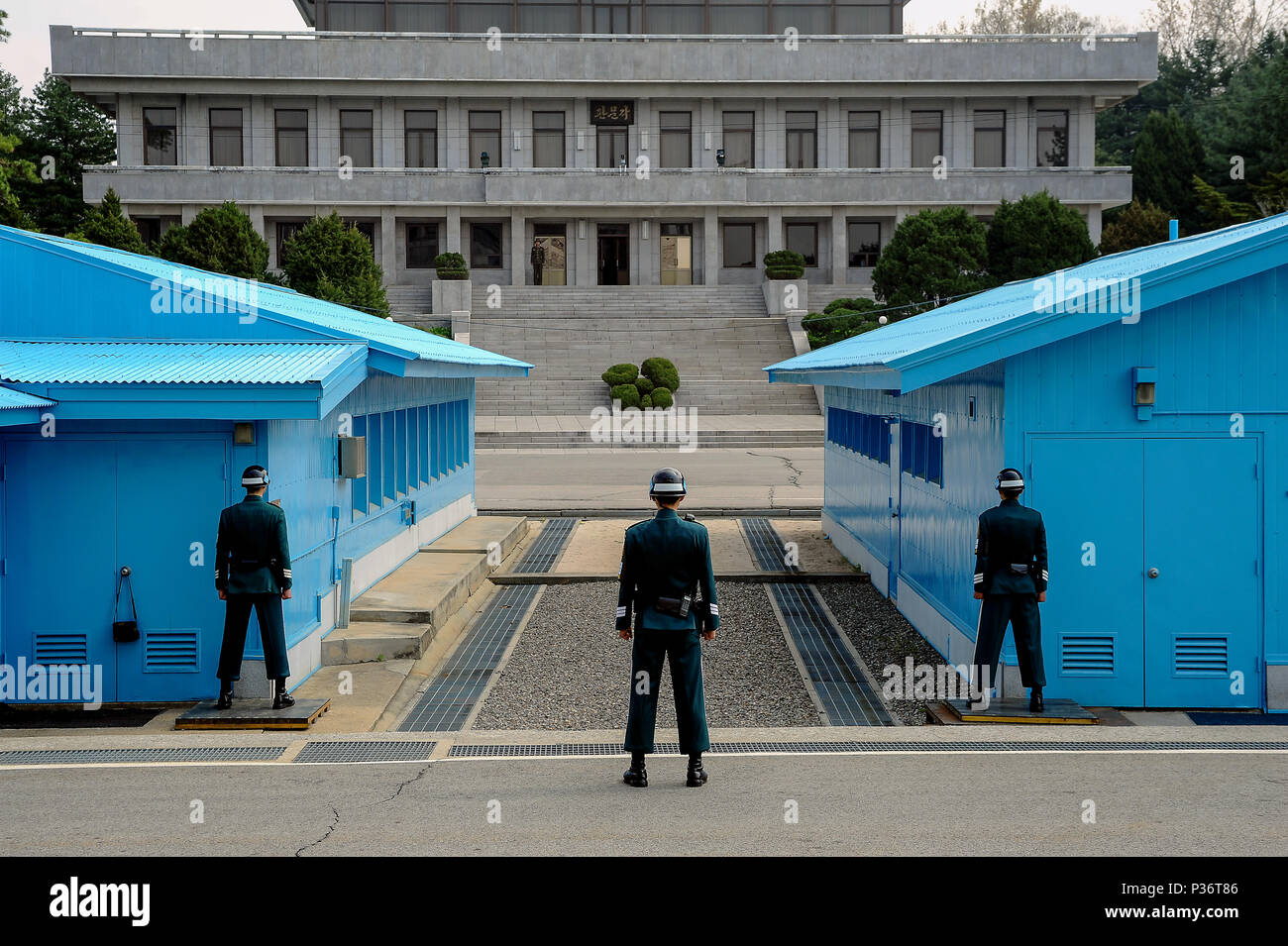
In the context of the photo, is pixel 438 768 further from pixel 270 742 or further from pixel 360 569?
pixel 360 569

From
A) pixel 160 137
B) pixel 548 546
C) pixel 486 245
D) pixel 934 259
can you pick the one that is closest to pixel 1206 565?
pixel 548 546

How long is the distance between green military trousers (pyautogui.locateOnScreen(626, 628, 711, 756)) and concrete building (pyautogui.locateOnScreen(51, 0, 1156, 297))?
53.3m

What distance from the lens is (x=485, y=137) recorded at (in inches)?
2482

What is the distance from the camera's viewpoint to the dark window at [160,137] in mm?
61312

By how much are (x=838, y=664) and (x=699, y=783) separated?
5.35 meters

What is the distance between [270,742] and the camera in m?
9.24

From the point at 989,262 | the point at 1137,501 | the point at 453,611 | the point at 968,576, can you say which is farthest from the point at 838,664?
the point at 989,262

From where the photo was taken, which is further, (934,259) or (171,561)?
(934,259)

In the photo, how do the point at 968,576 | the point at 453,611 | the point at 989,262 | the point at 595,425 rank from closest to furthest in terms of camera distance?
the point at 968,576 → the point at 453,611 → the point at 595,425 → the point at 989,262

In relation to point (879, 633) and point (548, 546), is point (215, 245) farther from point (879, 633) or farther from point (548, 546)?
point (879, 633)

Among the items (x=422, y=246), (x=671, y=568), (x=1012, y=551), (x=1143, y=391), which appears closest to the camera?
→ (x=671, y=568)

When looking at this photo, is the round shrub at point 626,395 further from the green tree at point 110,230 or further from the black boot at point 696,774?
the black boot at point 696,774

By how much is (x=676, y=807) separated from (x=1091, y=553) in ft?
16.1

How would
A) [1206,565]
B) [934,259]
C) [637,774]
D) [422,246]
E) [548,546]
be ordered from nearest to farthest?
[637,774], [1206,565], [548,546], [934,259], [422,246]
